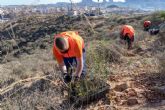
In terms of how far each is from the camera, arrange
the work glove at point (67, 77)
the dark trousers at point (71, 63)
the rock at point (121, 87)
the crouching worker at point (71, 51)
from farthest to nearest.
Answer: the rock at point (121, 87) < the dark trousers at point (71, 63) < the work glove at point (67, 77) < the crouching worker at point (71, 51)

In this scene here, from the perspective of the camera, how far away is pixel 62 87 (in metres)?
6.65

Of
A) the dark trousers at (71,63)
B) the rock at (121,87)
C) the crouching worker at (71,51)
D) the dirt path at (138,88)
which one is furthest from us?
the rock at (121,87)

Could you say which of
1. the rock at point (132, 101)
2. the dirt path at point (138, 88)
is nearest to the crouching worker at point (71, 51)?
the dirt path at point (138, 88)

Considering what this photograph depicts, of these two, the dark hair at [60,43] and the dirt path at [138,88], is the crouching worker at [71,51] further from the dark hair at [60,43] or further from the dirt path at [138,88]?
the dirt path at [138,88]

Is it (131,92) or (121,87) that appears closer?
(131,92)

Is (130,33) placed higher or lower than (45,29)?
higher

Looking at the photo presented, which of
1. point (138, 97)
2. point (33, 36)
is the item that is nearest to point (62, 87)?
point (138, 97)

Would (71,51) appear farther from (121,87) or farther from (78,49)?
(121,87)

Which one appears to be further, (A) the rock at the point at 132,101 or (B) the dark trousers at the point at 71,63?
(B) the dark trousers at the point at 71,63

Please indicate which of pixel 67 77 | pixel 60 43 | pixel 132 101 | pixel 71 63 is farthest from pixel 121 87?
pixel 60 43

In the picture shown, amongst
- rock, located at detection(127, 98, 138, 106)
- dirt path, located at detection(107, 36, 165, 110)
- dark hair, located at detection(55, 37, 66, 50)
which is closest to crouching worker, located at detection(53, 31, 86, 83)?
dark hair, located at detection(55, 37, 66, 50)

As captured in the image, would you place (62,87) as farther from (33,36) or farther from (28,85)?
(33,36)

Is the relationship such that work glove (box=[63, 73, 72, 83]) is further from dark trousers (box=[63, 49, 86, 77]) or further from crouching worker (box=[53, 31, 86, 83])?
dark trousers (box=[63, 49, 86, 77])

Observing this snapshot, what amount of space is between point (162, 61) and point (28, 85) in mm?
2559
